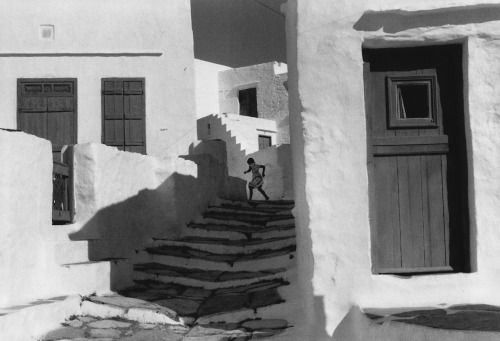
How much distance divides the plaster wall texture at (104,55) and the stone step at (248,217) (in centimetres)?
283

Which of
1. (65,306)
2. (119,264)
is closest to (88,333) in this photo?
(65,306)

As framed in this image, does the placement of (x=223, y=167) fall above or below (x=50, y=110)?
below

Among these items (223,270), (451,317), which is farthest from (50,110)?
(451,317)

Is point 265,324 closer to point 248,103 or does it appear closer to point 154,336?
point 154,336

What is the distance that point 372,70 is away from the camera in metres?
6.11

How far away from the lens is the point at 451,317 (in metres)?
5.13

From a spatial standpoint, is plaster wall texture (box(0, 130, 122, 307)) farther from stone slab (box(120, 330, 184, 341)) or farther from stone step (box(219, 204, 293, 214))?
stone step (box(219, 204, 293, 214))

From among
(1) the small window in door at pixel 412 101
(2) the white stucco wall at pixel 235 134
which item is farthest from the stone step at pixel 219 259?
Result: (2) the white stucco wall at pixel 235 134

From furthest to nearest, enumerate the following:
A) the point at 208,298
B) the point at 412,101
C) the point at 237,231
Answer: the point at 237,231, the point at 208,298, the point at 412,101

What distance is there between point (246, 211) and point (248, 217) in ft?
2.01

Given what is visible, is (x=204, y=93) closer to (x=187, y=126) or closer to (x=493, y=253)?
(x=187, y=126)

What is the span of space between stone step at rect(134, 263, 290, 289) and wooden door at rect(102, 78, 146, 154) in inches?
213

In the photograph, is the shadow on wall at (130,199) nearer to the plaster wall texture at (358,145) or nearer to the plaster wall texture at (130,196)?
the plaster wall texture at (130,196)

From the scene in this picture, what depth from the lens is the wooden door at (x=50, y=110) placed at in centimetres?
1402
